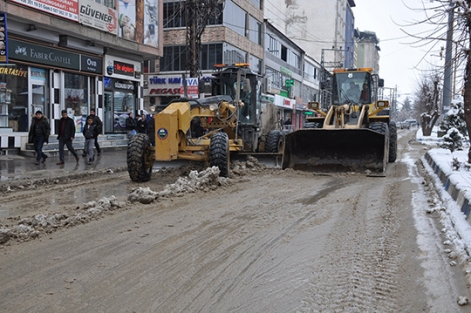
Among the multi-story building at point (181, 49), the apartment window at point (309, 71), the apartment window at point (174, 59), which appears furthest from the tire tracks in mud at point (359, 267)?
the apartment window at point (309, 71)

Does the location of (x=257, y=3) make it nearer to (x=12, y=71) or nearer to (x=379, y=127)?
(x=12, y=71)

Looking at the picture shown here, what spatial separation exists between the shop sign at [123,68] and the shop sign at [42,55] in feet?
9.02

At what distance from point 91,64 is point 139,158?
11.5m

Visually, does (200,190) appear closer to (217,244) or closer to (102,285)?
(217,244)

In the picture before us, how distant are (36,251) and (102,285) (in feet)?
4.14

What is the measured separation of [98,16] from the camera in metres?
18.8

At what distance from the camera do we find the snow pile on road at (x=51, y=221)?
205 inches

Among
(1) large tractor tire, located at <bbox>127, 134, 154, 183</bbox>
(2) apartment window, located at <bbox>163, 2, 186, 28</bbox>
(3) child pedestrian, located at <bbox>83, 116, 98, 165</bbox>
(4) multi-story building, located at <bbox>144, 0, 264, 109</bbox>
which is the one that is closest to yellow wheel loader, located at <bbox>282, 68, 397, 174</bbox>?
(1) large tractor tire, located at <bbox>127, 134, 154, 183</bbox>

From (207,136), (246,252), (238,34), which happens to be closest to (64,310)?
(246,252)

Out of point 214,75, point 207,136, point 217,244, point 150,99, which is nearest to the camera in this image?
point 217,244

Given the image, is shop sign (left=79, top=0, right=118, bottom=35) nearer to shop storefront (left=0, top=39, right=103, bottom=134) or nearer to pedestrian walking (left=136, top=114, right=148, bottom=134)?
shop storefront (left=0, top=39, right=103, bottom=134)

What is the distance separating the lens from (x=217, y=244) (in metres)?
5.13

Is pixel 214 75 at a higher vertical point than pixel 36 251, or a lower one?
higher

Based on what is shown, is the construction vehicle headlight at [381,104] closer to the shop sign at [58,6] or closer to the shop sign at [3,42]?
the shop sign at [3,42]
